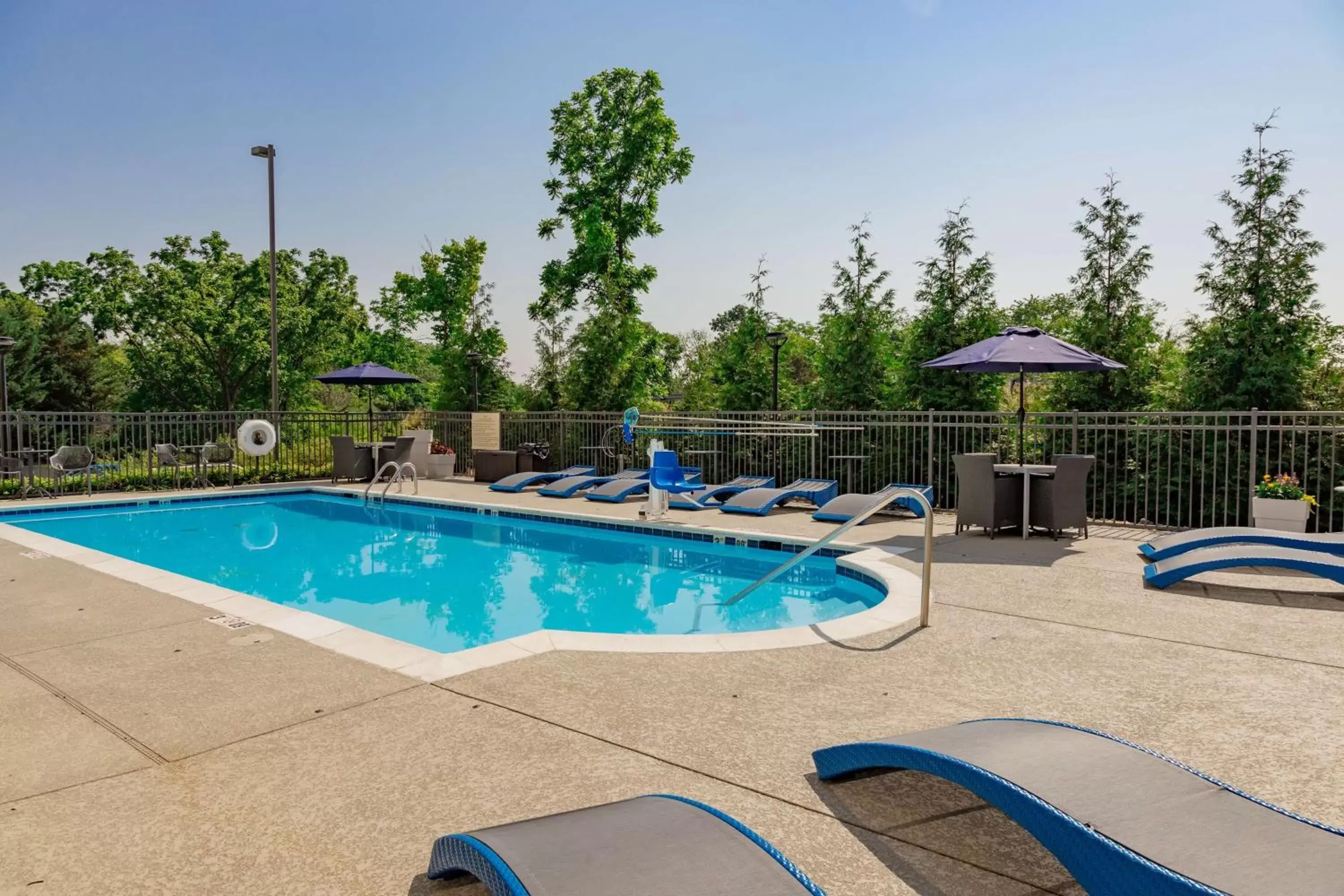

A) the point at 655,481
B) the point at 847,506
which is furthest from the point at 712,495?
the point at 847,506

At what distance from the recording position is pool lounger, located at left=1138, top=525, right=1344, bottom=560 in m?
6.18

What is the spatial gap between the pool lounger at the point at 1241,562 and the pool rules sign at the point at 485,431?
1283cm

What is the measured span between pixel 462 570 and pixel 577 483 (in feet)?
14.4

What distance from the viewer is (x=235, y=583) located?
25.4ft

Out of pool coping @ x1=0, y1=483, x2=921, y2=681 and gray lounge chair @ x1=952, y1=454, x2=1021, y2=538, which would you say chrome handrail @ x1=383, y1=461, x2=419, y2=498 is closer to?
pool coping @ x1=0, y1=483, x2=921, y2=681

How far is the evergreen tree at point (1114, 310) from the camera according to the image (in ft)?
38.3

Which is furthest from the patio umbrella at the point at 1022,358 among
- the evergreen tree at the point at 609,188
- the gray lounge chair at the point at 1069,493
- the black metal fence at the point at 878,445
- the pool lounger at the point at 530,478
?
the evergreen tree at the point at 609,188

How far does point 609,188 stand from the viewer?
2147cm

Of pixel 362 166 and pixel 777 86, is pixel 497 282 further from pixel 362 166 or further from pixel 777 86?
pixel 777 86

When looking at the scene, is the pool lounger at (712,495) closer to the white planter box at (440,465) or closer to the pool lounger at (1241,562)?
the pool lounger at (1241,562)

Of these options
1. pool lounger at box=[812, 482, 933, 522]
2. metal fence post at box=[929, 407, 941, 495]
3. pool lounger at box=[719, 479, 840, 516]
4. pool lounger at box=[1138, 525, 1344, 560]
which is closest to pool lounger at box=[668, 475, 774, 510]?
pool lounger at box=[719, 479, 840, 516]

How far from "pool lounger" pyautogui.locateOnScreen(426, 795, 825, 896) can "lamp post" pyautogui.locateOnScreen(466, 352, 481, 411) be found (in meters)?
15.8

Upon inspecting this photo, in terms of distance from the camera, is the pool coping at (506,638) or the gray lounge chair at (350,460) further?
the gray lounge chair at (350,460)

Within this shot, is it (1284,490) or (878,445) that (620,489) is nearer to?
(878,445)
